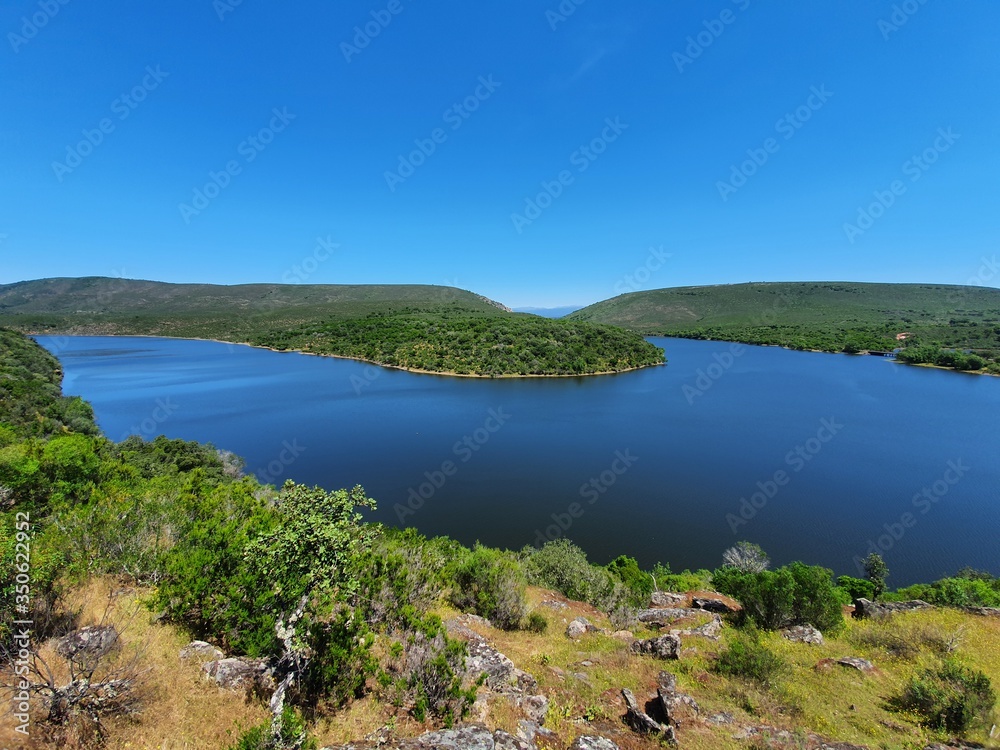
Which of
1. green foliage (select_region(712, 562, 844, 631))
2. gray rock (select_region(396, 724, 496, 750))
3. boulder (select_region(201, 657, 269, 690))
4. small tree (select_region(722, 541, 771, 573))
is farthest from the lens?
small tree (select_region(722, 541, 771, 573))

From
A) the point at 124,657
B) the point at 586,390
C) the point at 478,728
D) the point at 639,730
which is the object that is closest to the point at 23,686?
the point at 124,657

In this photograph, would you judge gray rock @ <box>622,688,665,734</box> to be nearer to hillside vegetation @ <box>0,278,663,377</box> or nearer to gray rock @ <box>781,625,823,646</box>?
gray rock @ <box>781,625,823,646</box>

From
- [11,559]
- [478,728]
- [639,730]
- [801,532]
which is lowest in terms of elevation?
[801,532]

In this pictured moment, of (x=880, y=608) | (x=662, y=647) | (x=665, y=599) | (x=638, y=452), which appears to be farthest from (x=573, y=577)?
(x=638, y=452)

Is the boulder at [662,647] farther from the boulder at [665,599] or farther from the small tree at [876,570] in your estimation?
the small tree at [876,570]

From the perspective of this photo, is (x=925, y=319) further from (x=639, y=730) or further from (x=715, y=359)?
(x=639, y=730)

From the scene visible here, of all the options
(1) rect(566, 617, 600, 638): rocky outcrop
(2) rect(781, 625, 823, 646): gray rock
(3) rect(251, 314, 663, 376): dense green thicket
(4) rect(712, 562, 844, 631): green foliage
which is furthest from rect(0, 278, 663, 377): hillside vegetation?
(2) rect(781, 625, 823, 646): gray rock

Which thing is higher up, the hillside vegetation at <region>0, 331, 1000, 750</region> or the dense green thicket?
the dense green thicket
